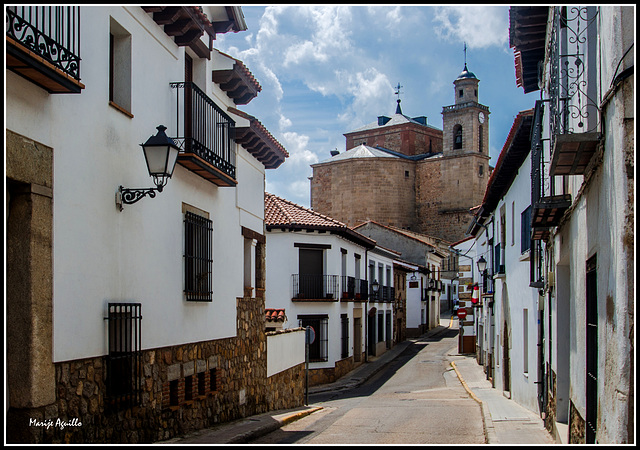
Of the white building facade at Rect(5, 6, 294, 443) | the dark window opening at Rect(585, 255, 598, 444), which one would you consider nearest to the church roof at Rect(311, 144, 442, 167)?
the white building facade at Rect(5, 6, 294, 443)

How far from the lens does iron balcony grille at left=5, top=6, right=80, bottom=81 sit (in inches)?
222

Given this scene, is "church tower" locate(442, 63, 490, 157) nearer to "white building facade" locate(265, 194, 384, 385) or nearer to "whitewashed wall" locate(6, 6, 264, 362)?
"white building facade" locate(265, 194, 384, 385)

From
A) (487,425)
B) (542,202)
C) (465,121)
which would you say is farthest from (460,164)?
(542,202)

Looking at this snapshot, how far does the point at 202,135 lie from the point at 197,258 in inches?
68.5

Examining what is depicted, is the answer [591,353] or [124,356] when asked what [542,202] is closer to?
[591,353]

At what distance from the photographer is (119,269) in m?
7.83

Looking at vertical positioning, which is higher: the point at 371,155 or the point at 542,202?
the point at 371,155

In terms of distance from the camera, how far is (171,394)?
370 inches

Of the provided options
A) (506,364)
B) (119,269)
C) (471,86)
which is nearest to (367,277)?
(506,364)

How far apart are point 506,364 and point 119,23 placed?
1414 centimetres

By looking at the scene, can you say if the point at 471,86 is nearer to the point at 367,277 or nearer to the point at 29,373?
the point at 367,277

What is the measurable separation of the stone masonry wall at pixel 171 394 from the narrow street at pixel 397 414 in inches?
37.2

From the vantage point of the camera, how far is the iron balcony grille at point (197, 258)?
1007 centimetres

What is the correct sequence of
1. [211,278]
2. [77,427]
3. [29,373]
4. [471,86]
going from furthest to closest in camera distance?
[471,86], [211,278], [77,427], [29,373]
